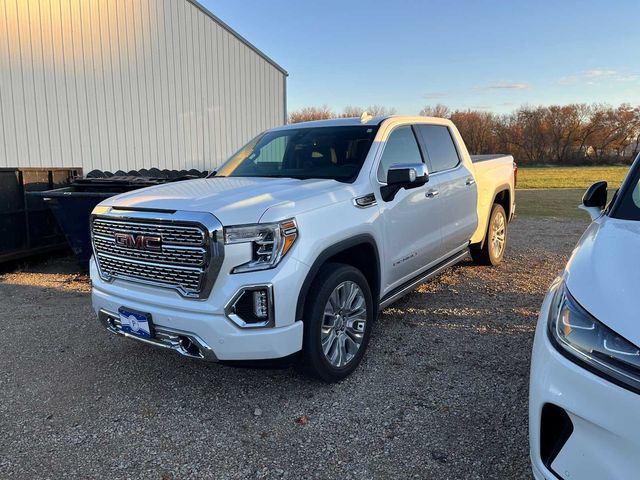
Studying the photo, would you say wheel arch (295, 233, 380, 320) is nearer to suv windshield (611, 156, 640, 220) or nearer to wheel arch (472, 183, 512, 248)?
suv windshield (611, 156, 640, 220)

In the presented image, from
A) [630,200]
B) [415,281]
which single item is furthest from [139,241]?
[630,200]

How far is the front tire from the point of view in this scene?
10.5ft

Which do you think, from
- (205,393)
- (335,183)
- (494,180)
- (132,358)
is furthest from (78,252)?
(494,180)

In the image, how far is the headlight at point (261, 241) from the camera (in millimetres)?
2918

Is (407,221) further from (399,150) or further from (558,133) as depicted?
(558,133)

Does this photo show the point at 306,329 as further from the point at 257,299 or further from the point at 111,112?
the point at 111,112

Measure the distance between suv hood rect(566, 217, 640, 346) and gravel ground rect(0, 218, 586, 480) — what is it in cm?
116

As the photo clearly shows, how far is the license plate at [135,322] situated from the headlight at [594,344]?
236cm

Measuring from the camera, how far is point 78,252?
669cm

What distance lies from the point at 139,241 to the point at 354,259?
61.4 inches

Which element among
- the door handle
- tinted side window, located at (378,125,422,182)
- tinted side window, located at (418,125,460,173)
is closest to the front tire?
tinted side window, located at (378,125,422,182)

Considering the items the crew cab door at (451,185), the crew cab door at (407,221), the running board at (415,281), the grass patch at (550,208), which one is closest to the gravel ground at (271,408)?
the running board at (415,281)

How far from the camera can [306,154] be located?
4531 mm

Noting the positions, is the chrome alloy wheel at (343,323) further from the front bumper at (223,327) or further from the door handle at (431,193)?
the door handle at (431,193)
